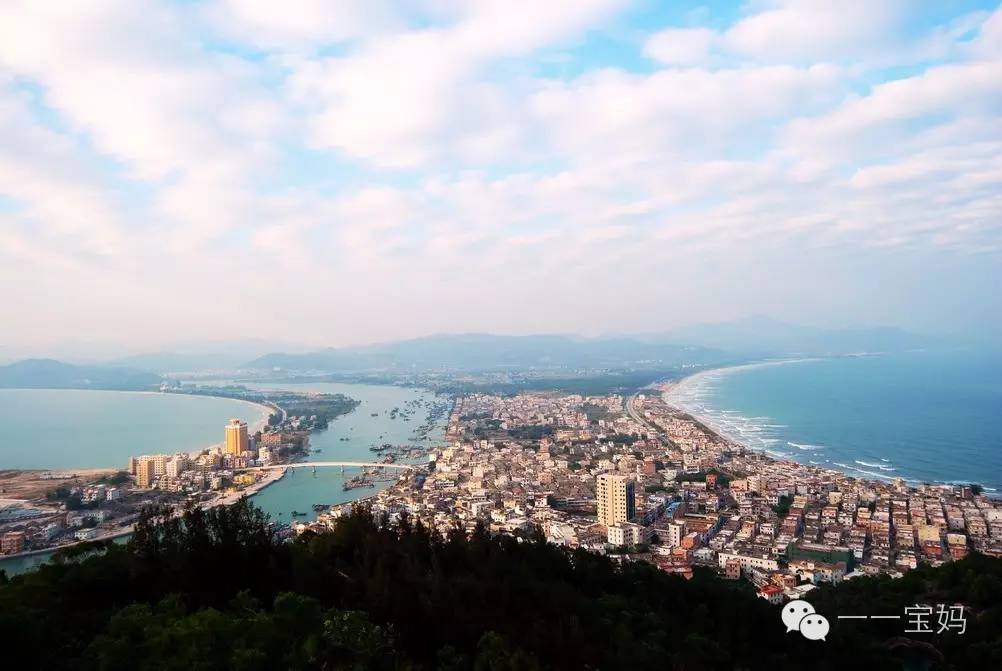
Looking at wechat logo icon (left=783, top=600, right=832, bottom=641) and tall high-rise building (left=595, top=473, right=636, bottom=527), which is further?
tall high-rise building (left=595, top=473, right=636, bottom=527)

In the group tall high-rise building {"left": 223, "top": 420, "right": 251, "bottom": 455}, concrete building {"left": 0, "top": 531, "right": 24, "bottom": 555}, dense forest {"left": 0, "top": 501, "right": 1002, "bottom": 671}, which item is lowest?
concrete building {"left": 0, "top": 531, "right": 24, "bottom": 555}

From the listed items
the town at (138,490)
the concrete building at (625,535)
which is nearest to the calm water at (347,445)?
the town at (138,490)

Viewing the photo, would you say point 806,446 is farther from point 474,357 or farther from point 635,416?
point 474,357

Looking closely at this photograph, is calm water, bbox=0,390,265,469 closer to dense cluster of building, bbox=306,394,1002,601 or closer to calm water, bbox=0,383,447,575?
calm water, bbox=0,383,447,575

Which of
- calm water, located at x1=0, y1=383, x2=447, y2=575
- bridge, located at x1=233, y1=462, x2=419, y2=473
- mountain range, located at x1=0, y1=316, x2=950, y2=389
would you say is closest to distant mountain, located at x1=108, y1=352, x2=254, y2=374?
mountain range, located at x1=0, y1=316, x2=950, y2=389

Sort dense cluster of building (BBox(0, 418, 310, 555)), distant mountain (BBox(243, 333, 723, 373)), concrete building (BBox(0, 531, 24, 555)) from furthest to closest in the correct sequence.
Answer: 1. distant mountain (BBox(243, 333, 723, 373))
2. dense cluster of building (BBox(0, 418, 310, 555))
3. concrete building (BBox(0, 531, 24, 555))

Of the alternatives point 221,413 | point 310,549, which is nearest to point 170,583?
point 310,549

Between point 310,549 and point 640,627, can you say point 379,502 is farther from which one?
point 640,627
